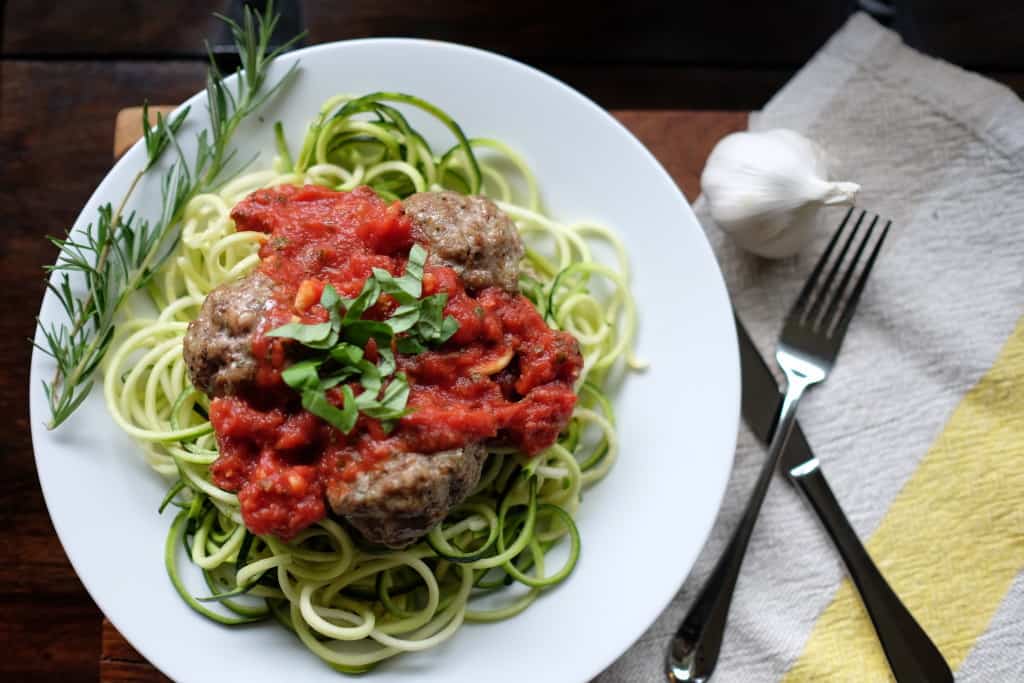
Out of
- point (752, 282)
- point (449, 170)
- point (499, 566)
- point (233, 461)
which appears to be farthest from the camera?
point (752, 282)

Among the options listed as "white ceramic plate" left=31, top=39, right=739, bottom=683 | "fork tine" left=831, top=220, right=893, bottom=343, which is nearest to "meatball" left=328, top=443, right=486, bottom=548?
"white ceramic plate" left=31, top=39, right=739, bottom=683

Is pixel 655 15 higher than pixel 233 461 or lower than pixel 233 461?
higher

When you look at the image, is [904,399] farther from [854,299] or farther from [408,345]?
[408,345]

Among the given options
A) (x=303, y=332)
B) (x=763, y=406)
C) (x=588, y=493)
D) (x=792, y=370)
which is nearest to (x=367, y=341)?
(x=303, y=332)

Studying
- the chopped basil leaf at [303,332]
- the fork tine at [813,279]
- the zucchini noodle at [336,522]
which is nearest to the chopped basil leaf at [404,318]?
the chopped basil leaf at [303,332]

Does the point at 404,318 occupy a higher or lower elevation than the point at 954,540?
higher

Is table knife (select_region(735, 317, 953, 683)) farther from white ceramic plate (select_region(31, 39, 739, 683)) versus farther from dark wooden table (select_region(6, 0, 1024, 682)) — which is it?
dark wooden table (select_region(6, 0, 1024, 682))

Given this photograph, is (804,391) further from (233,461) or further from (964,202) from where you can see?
(233,461)

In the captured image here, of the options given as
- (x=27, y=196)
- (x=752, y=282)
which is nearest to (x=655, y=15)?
(x=752, y=282)
